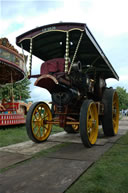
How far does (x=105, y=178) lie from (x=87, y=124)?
1.72 meters

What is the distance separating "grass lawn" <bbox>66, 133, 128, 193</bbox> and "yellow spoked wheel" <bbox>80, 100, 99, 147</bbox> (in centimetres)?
81

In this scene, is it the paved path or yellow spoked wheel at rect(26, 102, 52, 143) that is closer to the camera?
the paved path

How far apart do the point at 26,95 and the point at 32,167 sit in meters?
25.8

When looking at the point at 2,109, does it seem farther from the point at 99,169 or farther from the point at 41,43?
the point at 99,169

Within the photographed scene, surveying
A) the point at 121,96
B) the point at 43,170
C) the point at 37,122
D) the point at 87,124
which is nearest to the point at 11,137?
the point at 37,122

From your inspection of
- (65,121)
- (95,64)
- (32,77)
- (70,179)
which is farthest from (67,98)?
(70,179)

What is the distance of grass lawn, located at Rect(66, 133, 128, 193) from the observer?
1.92 meters

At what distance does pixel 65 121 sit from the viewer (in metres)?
4.66

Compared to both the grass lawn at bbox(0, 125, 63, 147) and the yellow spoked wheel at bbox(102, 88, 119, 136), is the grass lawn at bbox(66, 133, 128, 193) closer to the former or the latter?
the yellow spoked wheel at bbox(102, 88, 119, 136)

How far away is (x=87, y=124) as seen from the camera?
389cm

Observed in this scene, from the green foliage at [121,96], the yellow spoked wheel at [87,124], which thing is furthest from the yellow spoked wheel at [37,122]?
the green foliage at [121,96]

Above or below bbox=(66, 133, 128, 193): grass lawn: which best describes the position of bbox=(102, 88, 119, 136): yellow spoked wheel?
above

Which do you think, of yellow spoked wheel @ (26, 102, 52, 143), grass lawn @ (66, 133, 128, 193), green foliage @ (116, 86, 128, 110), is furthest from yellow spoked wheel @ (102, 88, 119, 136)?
green foliage @ (116, 86, 128, 110)

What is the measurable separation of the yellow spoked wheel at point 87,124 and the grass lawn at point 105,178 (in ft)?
2.66
